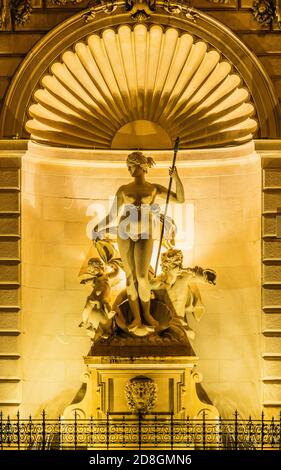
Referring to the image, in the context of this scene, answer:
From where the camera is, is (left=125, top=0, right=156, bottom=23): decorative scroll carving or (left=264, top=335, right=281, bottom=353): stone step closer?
(left=264, top=335, right=281, bottom=353): stone step

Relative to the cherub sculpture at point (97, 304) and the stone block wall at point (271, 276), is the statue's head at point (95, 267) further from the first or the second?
the stone block wall at point (271, 276)

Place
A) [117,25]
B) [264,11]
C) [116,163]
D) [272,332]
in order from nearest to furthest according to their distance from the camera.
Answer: [272,332]
[264,11]
[117,25]
[116,163]

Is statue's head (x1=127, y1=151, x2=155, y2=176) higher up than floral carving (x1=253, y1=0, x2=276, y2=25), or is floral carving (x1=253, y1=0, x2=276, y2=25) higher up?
floral carving (x1=253, y1=0, x2=276, y2=25)

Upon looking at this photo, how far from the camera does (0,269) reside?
21344 mm

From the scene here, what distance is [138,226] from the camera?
70.0 ft

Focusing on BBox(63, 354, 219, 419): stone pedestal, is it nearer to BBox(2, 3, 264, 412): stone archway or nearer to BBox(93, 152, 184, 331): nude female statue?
BBox(93, 152, 184, 331): nude female statue

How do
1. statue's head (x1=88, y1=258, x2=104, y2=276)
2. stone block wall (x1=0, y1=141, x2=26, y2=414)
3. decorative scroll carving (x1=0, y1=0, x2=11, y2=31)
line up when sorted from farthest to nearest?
decorative scroll carving (x1=0, y1=0, x2=11, y2=31) → statue's head (x1=88, y1=258, x2=104, y2=276) → stone block wall (x1=0, y1=141, x2=26, y2=414)

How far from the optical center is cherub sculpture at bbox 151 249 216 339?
21.3m

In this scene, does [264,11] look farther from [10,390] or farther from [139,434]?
[10,390]

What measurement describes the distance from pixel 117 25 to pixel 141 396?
Answer: 189 inches

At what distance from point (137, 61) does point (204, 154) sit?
1.54 m

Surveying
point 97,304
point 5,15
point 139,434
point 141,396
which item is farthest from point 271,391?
point 5,15

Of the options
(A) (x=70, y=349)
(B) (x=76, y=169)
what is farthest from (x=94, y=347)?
(B) (x=76, y=169)

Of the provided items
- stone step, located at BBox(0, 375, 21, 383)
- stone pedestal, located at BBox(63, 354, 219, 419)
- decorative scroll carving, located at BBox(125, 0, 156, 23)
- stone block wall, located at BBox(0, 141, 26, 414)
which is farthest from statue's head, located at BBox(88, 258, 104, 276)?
decorative scroll carving, located at BBox(125, 0, 156, 23)
